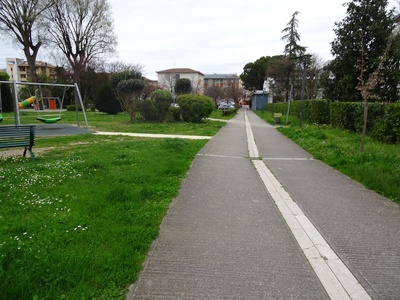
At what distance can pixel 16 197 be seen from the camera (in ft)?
13.6

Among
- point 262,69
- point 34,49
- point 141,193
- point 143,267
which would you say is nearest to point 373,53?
point 141,193

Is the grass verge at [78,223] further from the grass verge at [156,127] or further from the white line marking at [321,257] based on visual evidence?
the grass verge at [156,127]

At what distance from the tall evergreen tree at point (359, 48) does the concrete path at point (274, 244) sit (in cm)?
1500

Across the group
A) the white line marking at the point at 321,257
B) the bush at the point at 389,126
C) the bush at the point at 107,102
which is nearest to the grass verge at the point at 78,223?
the white line marking at the point at 321,257

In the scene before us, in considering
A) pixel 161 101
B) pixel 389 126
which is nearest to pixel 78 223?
pixel 389 126

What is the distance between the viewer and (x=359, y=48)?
17594 mm

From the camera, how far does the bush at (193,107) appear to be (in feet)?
63.0

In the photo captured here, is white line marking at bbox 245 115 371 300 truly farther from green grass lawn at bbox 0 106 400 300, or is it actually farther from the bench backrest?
the bench backrest

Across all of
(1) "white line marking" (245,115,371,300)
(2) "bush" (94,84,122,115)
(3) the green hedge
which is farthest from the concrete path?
(2) "bush" (94,84,122,115)

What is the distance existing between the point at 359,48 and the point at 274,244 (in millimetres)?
18862

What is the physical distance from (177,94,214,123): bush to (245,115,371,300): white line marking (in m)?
→ 15.1

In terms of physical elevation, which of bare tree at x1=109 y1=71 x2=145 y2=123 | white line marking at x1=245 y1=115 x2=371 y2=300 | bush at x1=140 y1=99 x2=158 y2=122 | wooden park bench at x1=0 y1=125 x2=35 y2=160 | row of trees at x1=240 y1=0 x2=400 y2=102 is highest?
row of trees at x1=240 y1=0 x2=400 y2=102

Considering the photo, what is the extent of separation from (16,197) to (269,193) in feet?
13.5

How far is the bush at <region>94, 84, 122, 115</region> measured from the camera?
29266 millimetres
